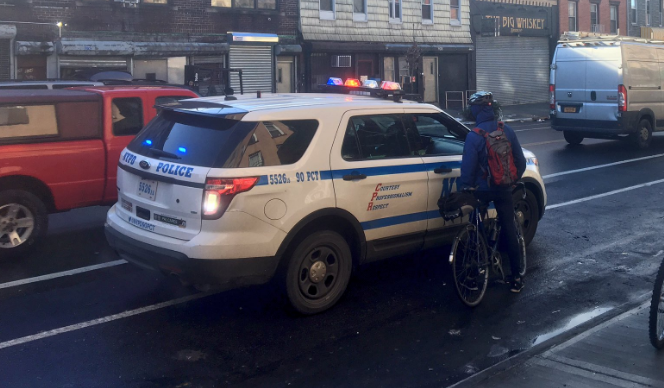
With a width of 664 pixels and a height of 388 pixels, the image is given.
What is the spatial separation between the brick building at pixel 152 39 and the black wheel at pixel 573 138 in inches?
346

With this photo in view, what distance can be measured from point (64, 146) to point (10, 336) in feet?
9.77

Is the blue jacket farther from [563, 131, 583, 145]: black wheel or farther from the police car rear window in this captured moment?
[563, 131, 583, 145]: black wheel

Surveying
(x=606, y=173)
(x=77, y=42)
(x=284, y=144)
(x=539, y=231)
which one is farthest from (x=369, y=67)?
(x=284, y=144)

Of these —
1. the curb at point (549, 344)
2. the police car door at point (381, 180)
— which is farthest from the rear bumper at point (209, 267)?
the curb at point (549, 344)

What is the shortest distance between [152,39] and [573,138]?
12987 millimetres

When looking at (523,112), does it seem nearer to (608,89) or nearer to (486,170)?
(608,89)

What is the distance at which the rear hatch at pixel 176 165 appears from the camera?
216 inches

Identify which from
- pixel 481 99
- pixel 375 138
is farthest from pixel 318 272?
pixel 481 99

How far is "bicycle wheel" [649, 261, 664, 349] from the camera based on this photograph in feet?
15.9

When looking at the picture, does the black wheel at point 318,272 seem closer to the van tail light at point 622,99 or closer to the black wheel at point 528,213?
the black wheel at point 528,213

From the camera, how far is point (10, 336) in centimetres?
553

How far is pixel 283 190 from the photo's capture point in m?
5.60

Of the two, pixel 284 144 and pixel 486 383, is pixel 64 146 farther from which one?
pixel 486 383

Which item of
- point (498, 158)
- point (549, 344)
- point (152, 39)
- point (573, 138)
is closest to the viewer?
point (549, 344)
